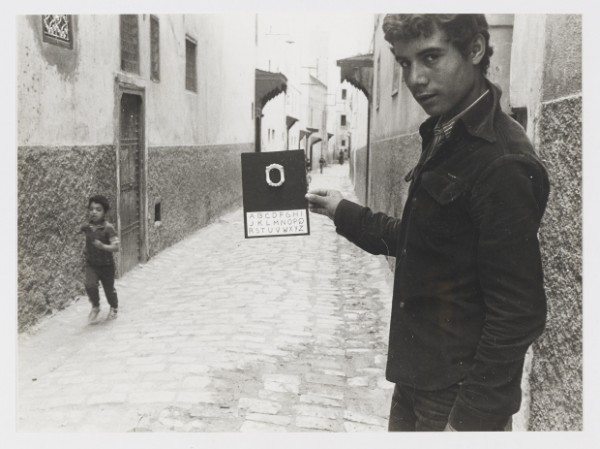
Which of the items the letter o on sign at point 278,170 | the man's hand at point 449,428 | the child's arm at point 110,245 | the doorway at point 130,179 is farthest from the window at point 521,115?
the doorway at point 130,179

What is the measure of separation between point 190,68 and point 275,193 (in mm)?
7886

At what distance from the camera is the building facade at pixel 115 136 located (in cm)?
462

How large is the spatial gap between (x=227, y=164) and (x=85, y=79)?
6.80 m

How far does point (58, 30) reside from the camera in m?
4.86

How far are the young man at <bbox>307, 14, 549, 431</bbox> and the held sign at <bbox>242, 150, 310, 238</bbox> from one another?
0.66 metres

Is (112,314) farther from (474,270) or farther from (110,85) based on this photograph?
(474,270)

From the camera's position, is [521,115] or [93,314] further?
[93,314]

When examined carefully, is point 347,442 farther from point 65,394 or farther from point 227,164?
point 227,164

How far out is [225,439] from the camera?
275 centimetres

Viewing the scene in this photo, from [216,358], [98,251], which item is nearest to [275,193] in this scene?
[216,358]

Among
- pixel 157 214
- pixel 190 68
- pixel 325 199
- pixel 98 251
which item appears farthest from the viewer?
pixel 190 68

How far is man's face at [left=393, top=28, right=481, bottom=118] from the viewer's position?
1.75 m

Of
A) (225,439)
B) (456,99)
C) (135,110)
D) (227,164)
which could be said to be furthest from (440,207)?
(227,164)

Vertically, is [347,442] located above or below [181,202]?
below
